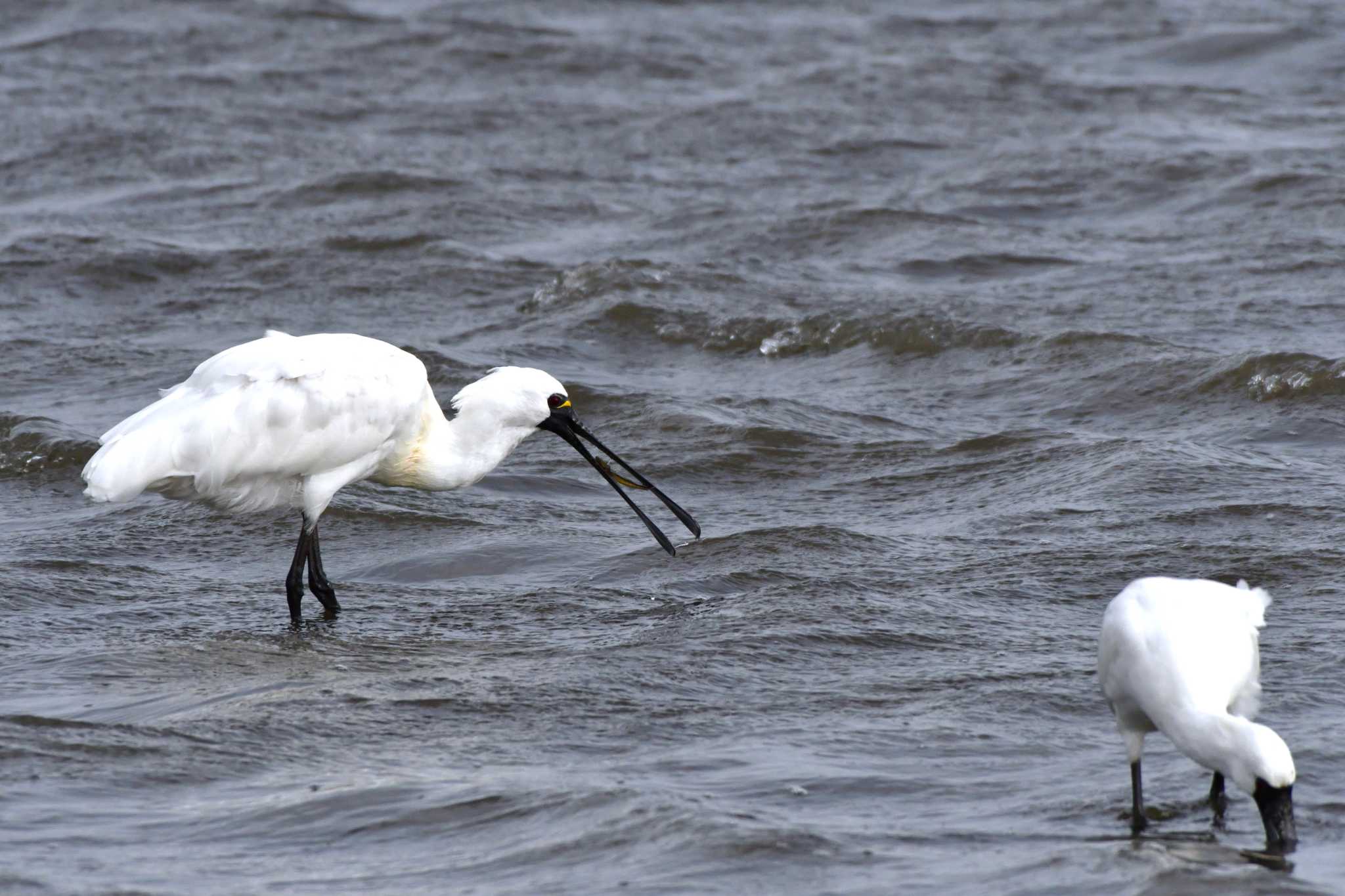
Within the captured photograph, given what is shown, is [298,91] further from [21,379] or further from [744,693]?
[744,693]

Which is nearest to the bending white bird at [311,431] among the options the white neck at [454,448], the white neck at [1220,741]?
the white neck at [454,448]

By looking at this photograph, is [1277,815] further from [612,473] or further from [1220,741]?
[612,473]

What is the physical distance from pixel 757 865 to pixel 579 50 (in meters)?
16.3

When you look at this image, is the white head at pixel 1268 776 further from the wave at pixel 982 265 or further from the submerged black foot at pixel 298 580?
the wave at pixel 982 265

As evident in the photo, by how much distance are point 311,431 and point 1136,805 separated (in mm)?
3889

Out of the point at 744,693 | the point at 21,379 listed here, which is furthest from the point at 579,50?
the point at 744,693

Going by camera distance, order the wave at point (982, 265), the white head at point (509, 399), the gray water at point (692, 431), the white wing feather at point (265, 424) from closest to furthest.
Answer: the gray water at point (692, 431) → the white wing feather at point (265, 424) → the white head at point (509, 399) → the wave at point (982, 265)

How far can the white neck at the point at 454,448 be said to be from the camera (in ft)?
29.2

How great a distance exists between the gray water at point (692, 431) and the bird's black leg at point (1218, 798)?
0.05 m

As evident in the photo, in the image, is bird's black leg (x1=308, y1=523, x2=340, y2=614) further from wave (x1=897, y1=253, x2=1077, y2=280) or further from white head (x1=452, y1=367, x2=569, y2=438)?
wave (x1=897, y1=253, x2=1077, y2=280)

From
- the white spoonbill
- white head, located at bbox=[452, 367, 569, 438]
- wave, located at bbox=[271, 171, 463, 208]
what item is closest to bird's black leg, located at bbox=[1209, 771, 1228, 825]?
the white spoonbill

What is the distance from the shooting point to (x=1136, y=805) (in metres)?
6.01

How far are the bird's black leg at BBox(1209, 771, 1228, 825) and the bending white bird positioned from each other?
342 centimetres

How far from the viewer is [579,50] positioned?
21172mm
